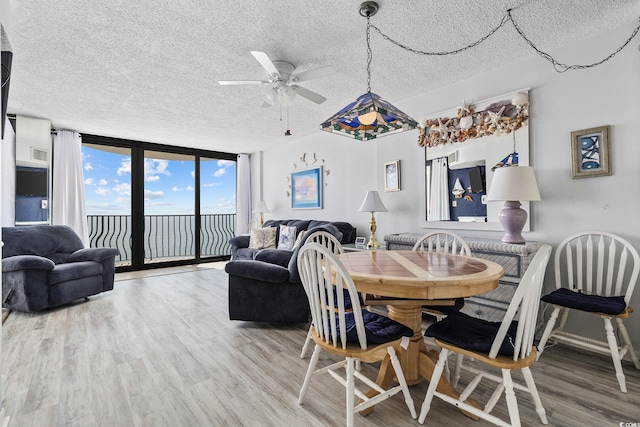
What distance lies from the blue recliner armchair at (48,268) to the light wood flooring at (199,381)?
292 millimetres

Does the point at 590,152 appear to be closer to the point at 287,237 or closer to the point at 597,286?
the point at 597,286

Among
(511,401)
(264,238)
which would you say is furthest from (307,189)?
(511,401)

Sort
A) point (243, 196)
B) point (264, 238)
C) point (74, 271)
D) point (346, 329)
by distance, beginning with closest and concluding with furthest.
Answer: point (346, 329)
point (74, 271)
point (264, 238)
point (243, 196)

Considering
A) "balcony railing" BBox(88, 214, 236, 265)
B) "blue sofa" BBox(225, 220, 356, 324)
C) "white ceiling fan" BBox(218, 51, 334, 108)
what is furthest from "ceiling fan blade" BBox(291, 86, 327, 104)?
"balcony railing" BBox(88, 214, 236, 265)

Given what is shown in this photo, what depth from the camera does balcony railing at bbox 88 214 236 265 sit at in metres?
6.63

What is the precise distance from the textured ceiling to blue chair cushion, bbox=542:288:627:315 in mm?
1863

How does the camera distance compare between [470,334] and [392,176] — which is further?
Answer: [392,176]

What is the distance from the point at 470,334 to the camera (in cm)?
156

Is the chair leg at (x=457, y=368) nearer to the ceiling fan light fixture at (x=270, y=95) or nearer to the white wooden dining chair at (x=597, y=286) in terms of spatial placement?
the white wooden dining chair at (x=597, y=286)

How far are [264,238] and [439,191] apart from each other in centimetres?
306

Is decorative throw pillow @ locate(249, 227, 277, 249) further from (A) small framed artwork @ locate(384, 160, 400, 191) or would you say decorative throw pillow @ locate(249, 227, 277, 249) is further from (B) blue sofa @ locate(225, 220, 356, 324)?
(B) blue sofa @ locate(225, 220, 356, 324)

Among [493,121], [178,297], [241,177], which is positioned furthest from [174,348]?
[241,177]

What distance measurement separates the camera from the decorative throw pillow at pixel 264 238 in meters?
5.43

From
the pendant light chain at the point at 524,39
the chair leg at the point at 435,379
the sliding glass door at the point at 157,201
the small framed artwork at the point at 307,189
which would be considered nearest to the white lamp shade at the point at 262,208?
the small framed artwork at the point at 307,189
